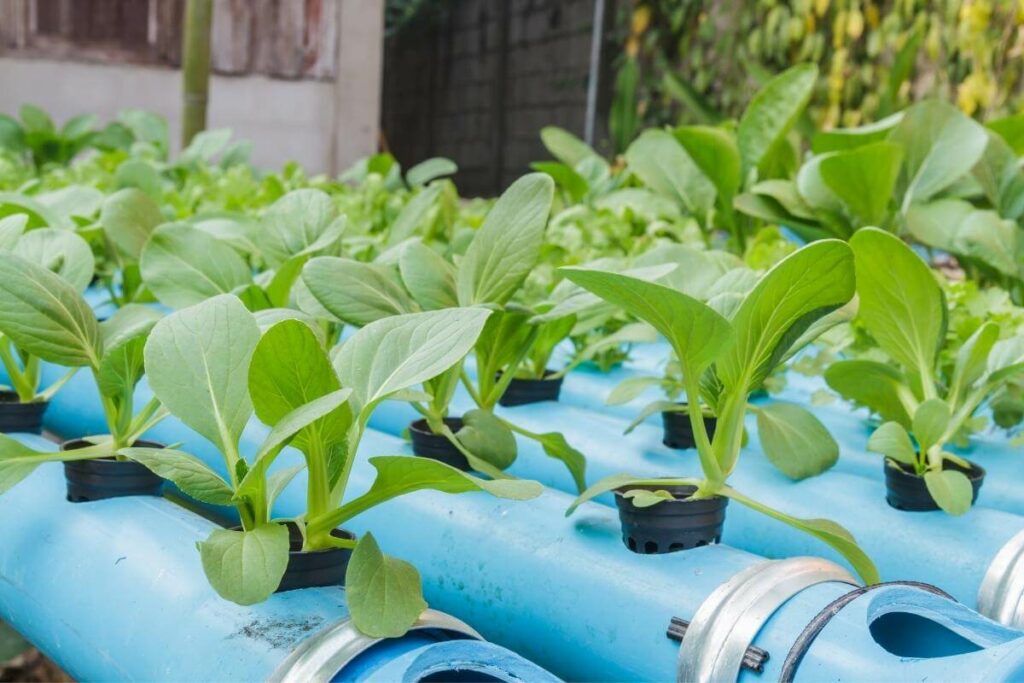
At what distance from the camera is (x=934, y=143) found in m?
1.50

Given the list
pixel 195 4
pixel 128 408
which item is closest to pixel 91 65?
pixel 195 4

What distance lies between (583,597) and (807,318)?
0.23 meters

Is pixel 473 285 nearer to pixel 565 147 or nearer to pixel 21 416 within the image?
pixel 21 416

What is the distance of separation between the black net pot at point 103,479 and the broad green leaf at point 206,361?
0.17 m

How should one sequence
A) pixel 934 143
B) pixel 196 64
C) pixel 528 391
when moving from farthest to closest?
pixel 196 64, pixel 934 143, pixel 528 391

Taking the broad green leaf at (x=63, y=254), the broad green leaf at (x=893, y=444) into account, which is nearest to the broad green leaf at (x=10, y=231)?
the broad green leaf at (x=63, y=254)

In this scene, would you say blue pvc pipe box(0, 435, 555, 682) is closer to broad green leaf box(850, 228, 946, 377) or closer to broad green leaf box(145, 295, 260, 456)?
broad green leaf box(145, 295, 260, 456)

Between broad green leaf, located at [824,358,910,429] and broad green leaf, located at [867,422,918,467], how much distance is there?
128mm

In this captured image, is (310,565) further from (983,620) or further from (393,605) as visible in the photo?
(983,620)

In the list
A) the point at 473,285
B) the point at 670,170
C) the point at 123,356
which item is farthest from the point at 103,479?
the point at 670,170

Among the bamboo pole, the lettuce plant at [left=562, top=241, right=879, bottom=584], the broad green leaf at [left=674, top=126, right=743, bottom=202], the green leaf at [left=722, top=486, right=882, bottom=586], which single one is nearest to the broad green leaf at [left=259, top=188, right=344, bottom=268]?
the lettuce plant at [left=562, top=241, right=879, bottom=584]

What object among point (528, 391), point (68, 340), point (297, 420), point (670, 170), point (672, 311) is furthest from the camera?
point (670, 170)

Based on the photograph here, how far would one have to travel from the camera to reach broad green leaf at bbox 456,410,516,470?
2.72ft

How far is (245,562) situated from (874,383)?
0.59 meters
